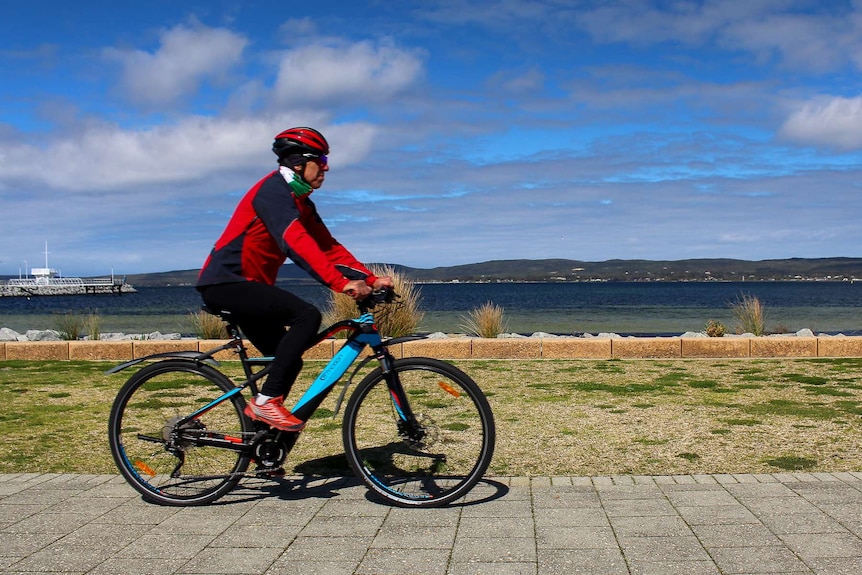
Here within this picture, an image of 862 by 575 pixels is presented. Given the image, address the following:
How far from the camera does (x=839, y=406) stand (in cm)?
716

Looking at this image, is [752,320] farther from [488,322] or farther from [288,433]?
[288,433]

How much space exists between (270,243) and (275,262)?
14cm

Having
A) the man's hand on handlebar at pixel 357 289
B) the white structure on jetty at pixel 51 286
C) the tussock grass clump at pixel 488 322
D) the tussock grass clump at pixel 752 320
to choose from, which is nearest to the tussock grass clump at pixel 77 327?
the tussock grass clump at pixel 488 322

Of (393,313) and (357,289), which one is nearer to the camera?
(357,289)

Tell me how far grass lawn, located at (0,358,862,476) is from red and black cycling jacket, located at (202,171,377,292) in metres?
1.05

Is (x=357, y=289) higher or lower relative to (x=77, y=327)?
higher

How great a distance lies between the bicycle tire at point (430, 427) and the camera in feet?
14.2

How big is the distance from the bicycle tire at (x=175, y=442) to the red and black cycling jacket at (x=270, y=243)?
1.89 ft

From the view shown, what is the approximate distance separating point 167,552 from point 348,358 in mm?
1286

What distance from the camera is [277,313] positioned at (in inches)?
170

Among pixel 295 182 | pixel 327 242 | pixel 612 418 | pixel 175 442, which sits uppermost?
pixel 295 182

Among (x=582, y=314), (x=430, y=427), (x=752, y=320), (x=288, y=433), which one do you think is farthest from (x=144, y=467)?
(x=582, y=314)

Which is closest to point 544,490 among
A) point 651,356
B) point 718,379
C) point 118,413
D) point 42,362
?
point 118,413

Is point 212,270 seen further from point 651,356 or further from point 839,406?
point 651,356
